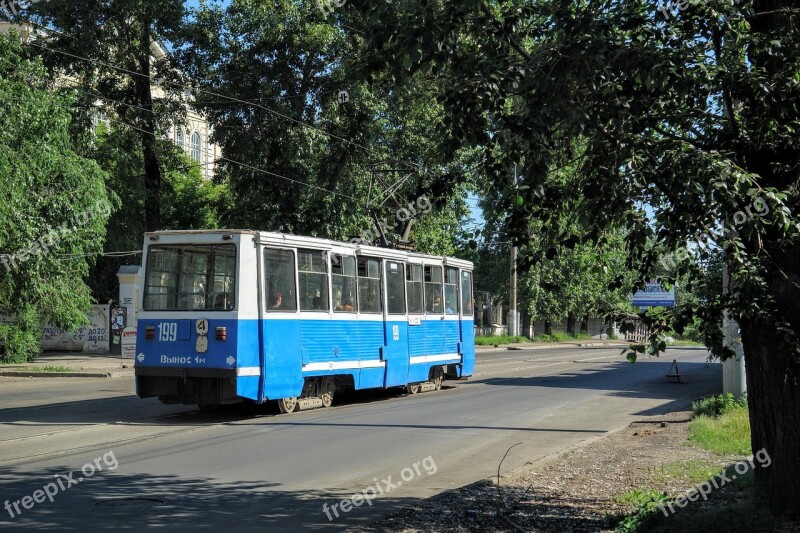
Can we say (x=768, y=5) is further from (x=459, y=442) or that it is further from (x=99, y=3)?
(x=99, y=3)

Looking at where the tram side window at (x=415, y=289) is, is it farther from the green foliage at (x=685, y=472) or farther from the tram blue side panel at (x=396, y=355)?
the green foliage at (x=685, y=472)

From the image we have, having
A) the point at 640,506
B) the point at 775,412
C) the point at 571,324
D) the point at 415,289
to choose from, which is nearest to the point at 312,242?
the point at 415,289

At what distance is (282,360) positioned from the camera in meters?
15.7

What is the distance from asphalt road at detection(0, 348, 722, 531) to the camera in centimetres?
820

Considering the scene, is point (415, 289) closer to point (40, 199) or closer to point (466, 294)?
point (466, 294)

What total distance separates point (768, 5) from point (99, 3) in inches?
1218

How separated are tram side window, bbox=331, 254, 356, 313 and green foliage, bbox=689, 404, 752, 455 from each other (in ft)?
23.5

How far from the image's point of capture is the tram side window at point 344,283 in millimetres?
17578

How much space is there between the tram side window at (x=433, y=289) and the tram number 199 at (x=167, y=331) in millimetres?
7676

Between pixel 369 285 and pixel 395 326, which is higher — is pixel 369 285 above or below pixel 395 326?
above

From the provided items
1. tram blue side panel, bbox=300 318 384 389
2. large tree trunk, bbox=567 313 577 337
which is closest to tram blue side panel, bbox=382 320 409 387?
tram blue side panel, bbox=300 318 384 389

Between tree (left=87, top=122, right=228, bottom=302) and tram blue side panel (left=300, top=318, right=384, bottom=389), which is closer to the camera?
tram blue side panel (left=300, top=318, right=384, bottom=389)

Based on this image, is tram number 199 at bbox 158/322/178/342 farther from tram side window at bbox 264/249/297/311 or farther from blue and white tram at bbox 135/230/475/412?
tram side window at bbox 264/249/297/311

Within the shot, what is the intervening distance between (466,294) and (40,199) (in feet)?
41.4
